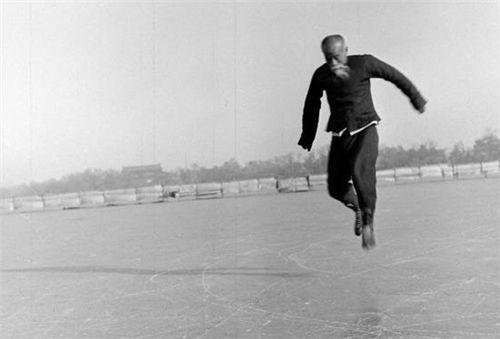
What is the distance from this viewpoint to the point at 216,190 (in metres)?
27.9

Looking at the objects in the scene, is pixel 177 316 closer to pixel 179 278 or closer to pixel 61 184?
pixel 179 278

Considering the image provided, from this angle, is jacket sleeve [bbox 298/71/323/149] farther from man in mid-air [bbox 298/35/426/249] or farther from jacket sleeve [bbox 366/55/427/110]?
jacket sleeve [bbox 366/55/427/110]

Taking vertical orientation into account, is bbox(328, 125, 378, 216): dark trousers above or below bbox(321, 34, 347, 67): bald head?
below

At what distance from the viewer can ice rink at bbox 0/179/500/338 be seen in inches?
179

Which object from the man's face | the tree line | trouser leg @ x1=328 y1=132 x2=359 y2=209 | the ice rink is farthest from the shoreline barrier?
the man's face

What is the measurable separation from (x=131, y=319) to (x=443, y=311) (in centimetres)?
277

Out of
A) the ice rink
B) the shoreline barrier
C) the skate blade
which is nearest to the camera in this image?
the skate blade

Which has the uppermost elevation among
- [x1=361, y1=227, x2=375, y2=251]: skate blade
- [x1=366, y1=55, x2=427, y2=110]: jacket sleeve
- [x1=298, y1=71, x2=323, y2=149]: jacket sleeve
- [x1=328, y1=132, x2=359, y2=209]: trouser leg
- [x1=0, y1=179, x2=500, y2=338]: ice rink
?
[x1=366, y1=55, x2=427, y2=110]: jacket sleeve

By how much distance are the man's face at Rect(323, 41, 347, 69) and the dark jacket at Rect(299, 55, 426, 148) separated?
17cm

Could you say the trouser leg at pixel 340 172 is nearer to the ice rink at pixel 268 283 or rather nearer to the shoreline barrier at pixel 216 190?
the ice rink at pixel 268 283

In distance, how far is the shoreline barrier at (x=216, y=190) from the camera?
2758cm

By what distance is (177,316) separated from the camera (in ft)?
16.6

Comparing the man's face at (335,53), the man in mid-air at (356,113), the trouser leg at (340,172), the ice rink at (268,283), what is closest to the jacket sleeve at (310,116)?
the man in mid-air at (356,113)

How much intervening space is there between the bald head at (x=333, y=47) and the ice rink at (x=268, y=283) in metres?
2.04
